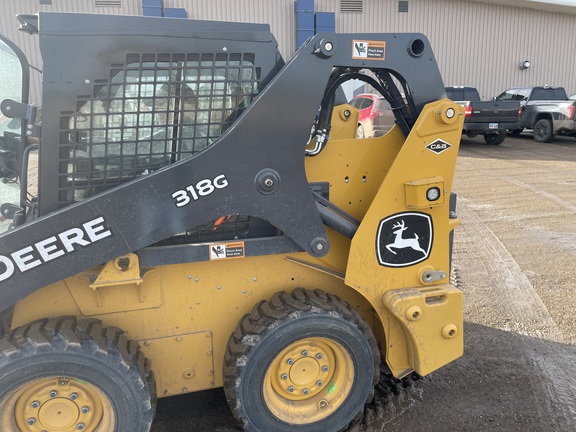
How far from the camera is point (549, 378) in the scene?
11.8 ft

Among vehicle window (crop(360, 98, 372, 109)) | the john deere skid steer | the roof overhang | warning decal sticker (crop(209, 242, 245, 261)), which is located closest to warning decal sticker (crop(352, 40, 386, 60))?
the john deere skid steer

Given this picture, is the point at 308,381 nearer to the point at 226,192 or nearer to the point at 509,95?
the point at 226,192

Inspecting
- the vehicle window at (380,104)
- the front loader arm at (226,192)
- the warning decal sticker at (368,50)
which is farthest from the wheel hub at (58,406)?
the vehicle window at (380,104)

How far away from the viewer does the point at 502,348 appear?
4016mm

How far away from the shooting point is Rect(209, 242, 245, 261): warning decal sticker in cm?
254

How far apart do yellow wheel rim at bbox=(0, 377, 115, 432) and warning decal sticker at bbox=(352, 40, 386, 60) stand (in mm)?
2069

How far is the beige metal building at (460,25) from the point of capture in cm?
1844

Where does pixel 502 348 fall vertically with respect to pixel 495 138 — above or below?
below

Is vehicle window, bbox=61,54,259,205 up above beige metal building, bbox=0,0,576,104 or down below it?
below

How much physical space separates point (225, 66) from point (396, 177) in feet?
3.56

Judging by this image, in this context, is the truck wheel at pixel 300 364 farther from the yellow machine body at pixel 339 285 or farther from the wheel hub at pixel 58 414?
the wheel hub at pixel 58 414

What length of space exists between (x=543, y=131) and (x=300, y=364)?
1600 centimetres

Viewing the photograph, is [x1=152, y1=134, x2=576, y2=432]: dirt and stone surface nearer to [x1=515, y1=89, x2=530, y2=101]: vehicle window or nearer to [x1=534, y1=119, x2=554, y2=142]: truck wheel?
[x1=534, y1=119, x2=554, y2=142]: truck wheel

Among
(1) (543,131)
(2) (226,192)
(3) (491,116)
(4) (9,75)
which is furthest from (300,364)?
(1) (543,131)
